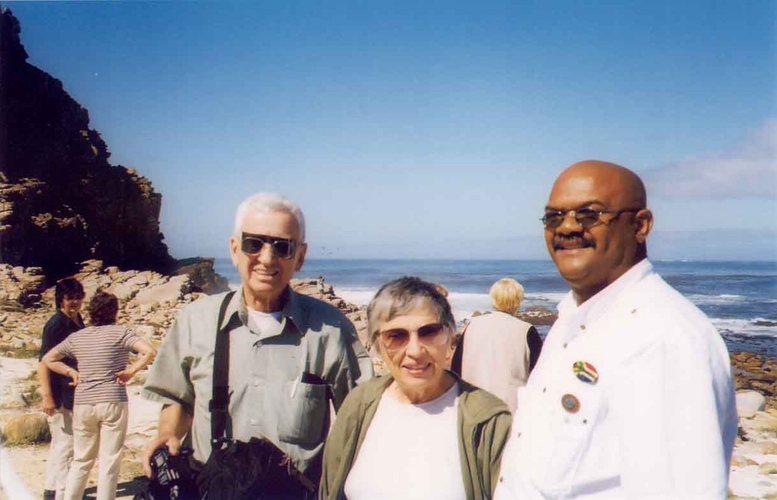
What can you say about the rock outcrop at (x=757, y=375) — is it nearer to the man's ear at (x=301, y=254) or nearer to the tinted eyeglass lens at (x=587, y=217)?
the man's ear at (x=301, y=254)

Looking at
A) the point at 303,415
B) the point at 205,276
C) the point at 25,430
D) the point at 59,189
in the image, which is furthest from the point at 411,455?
the point at 59,189

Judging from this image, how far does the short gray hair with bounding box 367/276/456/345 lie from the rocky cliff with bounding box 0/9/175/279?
2553cm

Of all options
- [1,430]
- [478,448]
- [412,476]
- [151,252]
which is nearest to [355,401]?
[412,476]

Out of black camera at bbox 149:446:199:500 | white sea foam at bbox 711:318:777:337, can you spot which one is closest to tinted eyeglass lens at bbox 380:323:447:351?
black camera at bbox 149:446:199:500

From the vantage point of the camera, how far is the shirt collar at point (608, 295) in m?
2.05

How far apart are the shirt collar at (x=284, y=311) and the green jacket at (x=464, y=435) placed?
1.51 feet

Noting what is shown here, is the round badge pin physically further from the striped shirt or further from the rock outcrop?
the rock outcrop

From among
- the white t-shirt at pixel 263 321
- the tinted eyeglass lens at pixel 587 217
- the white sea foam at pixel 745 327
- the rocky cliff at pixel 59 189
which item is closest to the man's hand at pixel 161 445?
the white t-shirt at pixel 263 321

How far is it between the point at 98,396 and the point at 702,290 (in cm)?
4728

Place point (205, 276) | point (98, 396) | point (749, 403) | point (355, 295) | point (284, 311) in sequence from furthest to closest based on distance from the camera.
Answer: point (355, 295), point (205, 276), point (749, 403), point (98, 396), point (284, 311)

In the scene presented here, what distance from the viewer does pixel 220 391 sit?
2932 mm

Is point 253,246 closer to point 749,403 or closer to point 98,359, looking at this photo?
point 98,359

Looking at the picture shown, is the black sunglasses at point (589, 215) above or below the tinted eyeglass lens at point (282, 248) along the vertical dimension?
above

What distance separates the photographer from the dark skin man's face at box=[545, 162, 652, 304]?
6.91 ft
